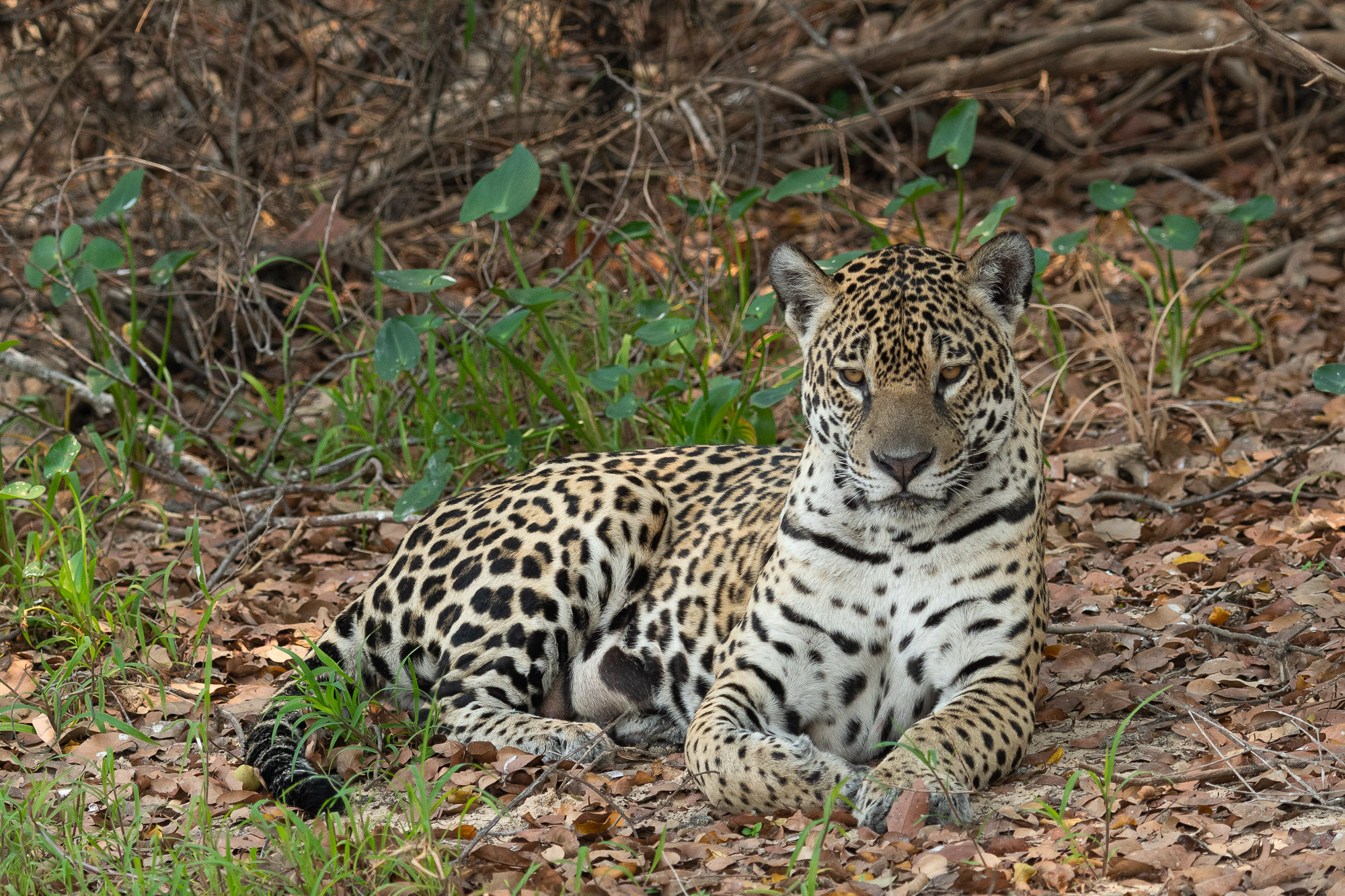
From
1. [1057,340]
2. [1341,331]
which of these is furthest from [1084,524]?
[1341,331]

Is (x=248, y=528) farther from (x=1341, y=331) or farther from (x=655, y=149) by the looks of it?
(x=1341, y=331)

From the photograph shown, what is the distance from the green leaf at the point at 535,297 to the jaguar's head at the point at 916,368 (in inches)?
82.1

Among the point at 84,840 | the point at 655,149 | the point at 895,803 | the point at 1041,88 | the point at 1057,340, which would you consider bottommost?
the point at 84,840

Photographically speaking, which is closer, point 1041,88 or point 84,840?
point 84,840

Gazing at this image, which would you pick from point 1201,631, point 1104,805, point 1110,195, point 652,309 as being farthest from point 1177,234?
point 1104,805

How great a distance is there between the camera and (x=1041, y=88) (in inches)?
398

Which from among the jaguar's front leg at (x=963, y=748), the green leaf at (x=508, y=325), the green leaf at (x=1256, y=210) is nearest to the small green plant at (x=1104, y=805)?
the jaguar's front leg at (x=963, y=748)

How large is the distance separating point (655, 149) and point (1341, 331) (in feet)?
15.0

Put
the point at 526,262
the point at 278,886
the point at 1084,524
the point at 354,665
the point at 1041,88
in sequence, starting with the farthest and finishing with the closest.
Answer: the point at 1041,88 < the point at 526,262 < the point at 1084,524 < the point at 354,665 < the point at 278,886

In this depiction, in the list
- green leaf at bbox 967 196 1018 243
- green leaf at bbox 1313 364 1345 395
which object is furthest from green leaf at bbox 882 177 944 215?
green leaf at bbox 1313 364 1345 395

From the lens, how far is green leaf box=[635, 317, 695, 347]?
6465 mm

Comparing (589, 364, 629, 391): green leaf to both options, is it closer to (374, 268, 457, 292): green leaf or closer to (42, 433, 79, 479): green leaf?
(374, 268, 457, 292): green leaf

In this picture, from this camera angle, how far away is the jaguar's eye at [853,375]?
14.6 feet

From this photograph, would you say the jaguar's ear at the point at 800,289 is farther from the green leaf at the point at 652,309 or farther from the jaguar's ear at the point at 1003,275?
the green leaf at the point at 652,309
